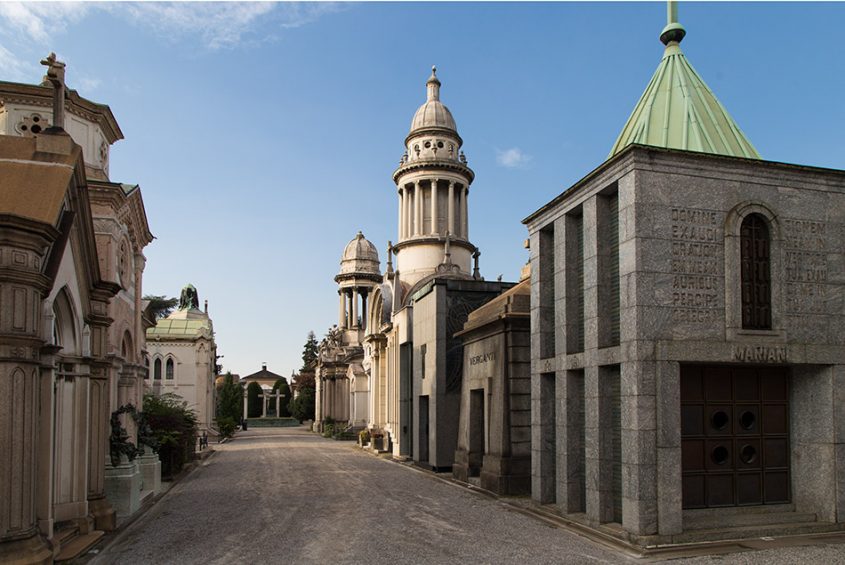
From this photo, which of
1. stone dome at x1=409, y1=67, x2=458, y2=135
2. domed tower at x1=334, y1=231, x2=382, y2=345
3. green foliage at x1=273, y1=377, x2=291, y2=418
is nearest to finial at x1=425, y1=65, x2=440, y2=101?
stone dome at x1=409, y1=67, x2=458, y2=135

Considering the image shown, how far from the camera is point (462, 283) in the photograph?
26.6 meters

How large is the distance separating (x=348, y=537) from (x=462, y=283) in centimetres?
1431

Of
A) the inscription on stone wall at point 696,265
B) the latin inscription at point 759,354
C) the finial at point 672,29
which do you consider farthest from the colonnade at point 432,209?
the latin inscription at point 759,354

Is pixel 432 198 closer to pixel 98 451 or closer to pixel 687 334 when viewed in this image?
pixel 98 451

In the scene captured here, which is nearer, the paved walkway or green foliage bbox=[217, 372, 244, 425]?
the paved walkway

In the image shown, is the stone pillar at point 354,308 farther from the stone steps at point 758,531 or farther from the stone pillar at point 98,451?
the stone steps at point 758,531

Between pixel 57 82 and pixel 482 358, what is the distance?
496 inches

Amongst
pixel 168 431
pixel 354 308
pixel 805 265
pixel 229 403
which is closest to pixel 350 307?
pixel 354 308

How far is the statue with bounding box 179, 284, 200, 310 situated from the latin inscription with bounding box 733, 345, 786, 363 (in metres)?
51.2

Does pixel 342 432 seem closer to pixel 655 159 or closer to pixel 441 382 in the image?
pixel 441 382

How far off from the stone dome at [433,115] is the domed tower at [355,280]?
22.0 meters

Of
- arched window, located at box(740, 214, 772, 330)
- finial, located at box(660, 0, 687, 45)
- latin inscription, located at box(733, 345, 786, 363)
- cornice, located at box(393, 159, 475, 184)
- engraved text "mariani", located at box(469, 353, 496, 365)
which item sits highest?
cornice, located at box(393, 159, 475, 184)

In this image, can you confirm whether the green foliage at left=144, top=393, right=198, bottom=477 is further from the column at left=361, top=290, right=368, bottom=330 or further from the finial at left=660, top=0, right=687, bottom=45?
the column at left=361, top=290, right=368, bottom=330

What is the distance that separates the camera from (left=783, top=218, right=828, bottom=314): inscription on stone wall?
13023mm
